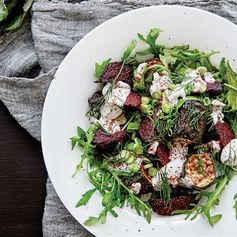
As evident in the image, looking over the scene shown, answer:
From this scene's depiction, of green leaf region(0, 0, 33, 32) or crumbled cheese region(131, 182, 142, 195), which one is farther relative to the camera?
green leaf region(0, 0, 33, 32)

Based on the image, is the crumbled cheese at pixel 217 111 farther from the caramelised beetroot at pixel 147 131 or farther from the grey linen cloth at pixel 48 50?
the grey linen cloth at pixel 48 50

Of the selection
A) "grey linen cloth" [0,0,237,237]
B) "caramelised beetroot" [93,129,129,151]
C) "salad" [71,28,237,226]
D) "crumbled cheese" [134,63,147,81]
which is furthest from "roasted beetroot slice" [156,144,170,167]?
"grey linen cloth" [0,0,237,237]

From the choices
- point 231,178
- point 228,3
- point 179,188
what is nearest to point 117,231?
point 179,188

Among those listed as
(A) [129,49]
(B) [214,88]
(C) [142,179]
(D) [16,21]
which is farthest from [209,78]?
(D) [16,21]

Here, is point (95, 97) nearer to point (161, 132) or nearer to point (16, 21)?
point (161, 132)

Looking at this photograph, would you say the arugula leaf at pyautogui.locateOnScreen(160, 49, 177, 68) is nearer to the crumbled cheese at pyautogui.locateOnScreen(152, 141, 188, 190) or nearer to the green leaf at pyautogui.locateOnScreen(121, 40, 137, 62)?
the green leaf at pyautogui.locateOnScreen(121, 40, 137, 62)

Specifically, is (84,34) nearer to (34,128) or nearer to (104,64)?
(104,64)
